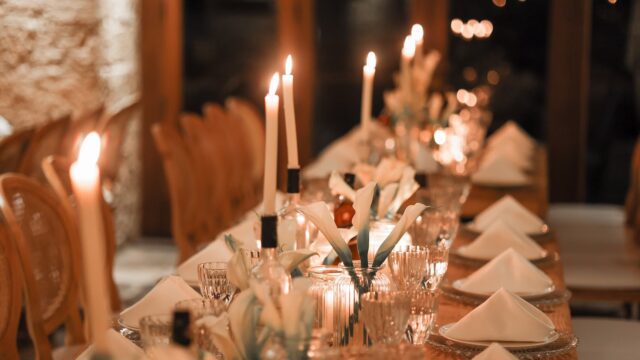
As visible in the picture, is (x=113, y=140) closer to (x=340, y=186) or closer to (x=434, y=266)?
(x=340, y=186)

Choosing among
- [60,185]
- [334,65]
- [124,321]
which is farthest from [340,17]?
[124,321]

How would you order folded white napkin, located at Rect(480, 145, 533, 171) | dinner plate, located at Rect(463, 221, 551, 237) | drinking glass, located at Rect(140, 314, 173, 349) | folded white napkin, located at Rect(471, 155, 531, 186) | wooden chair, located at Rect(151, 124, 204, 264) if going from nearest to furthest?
1. drinking glass, located at Rect(140, 314, 173, 349)
2. dinner plate, located at Rect(463, 221, 551, 237)
3. wooden chair, located at Rect(151, 124, 204, 264)
4. folded white napkin, located at Rect(471, 155, 531, 186)
5. folded white napkin, located at Rect(480, 145, 533, 171)

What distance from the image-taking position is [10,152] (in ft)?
15.0

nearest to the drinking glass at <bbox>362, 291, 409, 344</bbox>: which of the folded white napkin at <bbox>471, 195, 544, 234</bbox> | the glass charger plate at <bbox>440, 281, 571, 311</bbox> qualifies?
the glass charger plate at <bbox>440, 281, 571, 311</bbox>

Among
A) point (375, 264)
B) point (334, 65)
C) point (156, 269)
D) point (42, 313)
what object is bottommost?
point (156, 269)

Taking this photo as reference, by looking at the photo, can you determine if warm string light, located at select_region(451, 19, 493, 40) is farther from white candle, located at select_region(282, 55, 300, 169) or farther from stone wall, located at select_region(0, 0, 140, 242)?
white candle, located at select_region(282, 55, 300, 169)

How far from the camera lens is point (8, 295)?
237 cm

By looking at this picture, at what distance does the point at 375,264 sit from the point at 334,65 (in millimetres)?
5563

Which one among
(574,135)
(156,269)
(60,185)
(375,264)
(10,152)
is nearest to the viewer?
(375,264)

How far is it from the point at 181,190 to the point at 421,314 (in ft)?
8.65

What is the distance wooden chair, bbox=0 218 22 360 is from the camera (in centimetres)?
237

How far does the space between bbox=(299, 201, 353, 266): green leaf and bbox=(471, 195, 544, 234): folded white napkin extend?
→ 141 centimetres

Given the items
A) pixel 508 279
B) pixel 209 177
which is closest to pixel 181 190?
pixel 209 177

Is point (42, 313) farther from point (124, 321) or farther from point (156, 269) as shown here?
point (156, 269)
